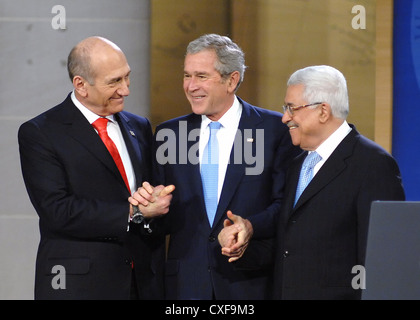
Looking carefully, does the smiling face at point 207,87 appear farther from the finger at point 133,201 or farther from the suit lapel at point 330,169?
the suit lapel at point 330,169

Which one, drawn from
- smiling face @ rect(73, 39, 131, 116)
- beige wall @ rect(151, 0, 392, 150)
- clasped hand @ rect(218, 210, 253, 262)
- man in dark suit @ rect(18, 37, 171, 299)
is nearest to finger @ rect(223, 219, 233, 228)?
clasped hand @ rect(218, 210, 253, 262)

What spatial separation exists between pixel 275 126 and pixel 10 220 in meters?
2.16

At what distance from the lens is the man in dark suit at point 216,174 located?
10.4 ft

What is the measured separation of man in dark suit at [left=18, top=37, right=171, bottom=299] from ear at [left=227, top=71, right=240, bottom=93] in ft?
1.47

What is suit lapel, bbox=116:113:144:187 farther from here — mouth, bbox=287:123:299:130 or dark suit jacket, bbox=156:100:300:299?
mouth, bbox=287:123:299:130

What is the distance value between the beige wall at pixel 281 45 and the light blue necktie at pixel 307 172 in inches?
55.0

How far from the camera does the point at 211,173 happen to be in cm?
325

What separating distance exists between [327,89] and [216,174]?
59 cm

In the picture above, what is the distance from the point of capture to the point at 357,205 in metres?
2.77

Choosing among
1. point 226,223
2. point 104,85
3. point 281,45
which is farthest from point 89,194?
point 281,45

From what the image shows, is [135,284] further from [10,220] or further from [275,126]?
[10,220]

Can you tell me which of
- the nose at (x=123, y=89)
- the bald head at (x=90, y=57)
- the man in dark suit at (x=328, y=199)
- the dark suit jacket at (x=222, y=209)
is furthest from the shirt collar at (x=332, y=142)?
the bald head at (x=90, y=57)

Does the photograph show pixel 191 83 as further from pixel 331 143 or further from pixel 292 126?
pixel 331 143

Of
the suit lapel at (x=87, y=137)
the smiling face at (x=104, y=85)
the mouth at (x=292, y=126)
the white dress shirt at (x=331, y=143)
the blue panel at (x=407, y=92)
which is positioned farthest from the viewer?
the blue panel at (x=407, y=92)
